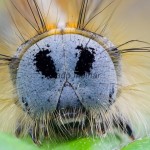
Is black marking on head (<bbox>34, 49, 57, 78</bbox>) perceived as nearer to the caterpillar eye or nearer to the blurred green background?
the caterpillar eye

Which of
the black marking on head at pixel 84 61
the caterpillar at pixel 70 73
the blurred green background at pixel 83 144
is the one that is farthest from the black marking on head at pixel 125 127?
the black marking on head at pixel 84 61

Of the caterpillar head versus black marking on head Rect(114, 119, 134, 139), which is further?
black marking on head Rect(114, 119, 134, 139)

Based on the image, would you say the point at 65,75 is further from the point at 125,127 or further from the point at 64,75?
the point at 125,127

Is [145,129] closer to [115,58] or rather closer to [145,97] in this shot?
[145,97]

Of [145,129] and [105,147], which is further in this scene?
[145,129]

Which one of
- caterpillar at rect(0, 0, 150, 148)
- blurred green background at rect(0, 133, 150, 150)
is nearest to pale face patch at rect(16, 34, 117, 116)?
caterpillar at rect(0, 0, 150, 148)

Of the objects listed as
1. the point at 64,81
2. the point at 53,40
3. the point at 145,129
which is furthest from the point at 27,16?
the point at 145,129

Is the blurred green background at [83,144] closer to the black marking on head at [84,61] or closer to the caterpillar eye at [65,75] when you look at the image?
the caterpillar eye at [65,75]
